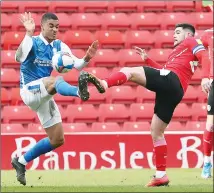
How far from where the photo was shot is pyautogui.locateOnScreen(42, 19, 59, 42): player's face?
26.1 feet

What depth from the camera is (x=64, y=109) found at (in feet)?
43.6

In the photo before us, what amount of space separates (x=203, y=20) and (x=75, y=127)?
370 cm

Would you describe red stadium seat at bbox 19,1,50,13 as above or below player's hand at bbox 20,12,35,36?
above

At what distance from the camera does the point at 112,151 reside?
455 inches

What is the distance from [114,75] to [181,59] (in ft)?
3.15

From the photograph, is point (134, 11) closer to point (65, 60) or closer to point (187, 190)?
point (65, 60)

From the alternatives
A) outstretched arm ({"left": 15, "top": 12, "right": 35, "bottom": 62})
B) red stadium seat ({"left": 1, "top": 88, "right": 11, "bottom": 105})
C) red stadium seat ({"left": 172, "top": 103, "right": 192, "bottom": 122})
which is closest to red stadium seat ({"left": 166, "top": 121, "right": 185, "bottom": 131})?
red stadium seat ({"left": 172, "top": 103, "right": 192, "bottom": 122})

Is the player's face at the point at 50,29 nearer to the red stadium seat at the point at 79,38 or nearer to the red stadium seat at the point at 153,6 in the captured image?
the red stadium seat at the point at 79,38

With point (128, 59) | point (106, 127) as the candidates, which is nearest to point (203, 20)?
point (128, 59)

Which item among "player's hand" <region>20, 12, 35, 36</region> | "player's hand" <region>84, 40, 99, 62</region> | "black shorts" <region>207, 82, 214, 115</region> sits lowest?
"black shorts" <region>207, 82, 214, 115</region>

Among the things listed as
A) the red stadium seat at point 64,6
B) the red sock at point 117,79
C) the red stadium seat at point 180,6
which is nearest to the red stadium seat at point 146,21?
the red stadium seat at point 180,6

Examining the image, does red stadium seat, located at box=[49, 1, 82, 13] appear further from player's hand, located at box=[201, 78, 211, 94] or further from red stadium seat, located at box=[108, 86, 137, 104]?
player's hand, located at box=[201, 78, 211, 94]

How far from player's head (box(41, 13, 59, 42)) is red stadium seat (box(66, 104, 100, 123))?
505cm

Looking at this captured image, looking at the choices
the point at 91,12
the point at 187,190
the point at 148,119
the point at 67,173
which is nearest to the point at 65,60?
the point at 187,190
